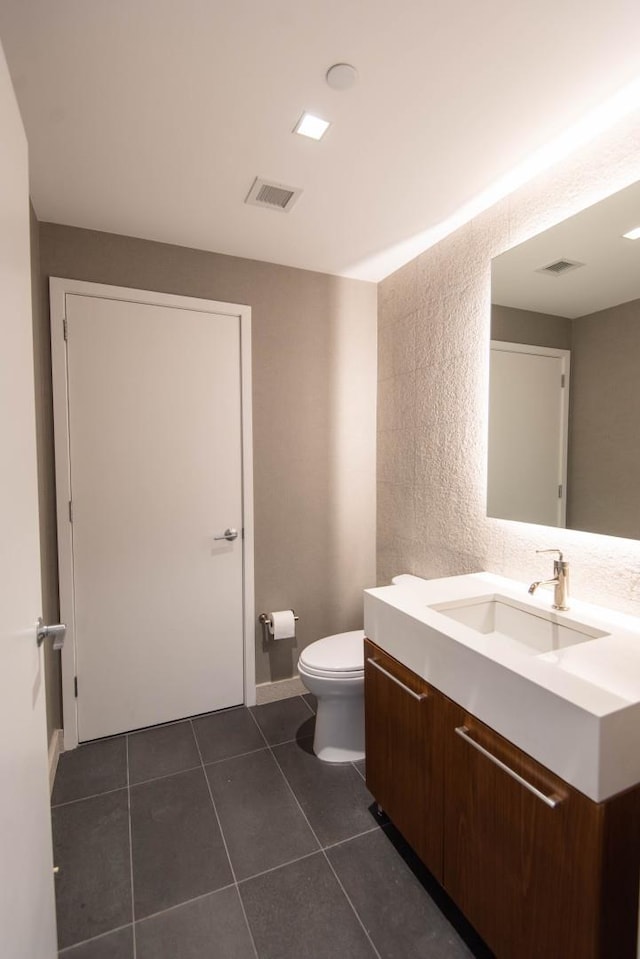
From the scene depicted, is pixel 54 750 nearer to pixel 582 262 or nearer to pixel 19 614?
pixel 19 614

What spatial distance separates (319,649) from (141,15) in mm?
2183

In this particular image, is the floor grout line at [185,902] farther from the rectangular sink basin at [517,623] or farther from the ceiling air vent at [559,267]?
the ceiling air vent at [559,267]

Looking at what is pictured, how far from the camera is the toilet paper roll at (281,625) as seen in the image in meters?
2.43

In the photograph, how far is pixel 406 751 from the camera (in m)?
1.46

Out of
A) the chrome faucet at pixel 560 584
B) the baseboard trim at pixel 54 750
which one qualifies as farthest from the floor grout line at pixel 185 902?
the chrome faucet at pixel 560 584

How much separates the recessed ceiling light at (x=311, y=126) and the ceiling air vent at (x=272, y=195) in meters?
0.29

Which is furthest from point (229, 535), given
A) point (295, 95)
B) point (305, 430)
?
point (295, 95)

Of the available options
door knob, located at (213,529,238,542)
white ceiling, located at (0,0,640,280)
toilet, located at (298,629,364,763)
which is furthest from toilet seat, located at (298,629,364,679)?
white ceiling, located at (0,0,640,280)

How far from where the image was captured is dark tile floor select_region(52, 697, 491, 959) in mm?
1287

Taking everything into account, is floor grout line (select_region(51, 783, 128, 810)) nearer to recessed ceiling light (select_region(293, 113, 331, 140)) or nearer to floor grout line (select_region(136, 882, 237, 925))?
floor grout line (select_region(136, 882, 237, 925))

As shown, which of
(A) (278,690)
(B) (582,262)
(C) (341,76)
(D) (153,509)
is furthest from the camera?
(A) (278,690)

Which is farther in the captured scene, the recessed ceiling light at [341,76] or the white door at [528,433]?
the white door at [528,433]

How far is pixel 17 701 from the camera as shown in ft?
2.78

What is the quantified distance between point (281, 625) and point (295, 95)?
2.19 metres
